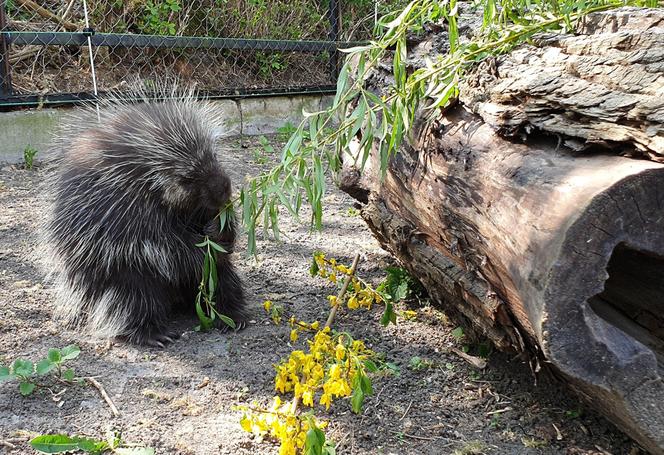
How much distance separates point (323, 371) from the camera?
2.13 m

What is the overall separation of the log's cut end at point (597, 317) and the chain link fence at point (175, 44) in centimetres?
481

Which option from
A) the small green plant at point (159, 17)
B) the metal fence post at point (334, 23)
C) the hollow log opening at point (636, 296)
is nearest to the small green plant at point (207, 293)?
the hollow log opening at point (636, 296)

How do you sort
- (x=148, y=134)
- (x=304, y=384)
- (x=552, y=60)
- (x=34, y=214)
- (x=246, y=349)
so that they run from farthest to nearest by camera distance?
(x=34, y=214) → (x=148, y=134) → (x=246, y=349) → (x=304, y=384) → (x=552, y=60)

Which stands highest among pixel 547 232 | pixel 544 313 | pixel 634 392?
pixel 547 232

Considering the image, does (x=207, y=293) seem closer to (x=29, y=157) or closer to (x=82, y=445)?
(x=82, y=445)

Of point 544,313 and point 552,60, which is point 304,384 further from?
point 552,60

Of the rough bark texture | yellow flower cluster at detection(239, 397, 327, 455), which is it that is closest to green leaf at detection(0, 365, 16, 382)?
yellow flower cluster at detection(239, 397, 327, 455)

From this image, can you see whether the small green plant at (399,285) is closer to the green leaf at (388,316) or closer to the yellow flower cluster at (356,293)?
the yellow flower cluster at (356,293)

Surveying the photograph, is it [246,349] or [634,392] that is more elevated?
[634,392]

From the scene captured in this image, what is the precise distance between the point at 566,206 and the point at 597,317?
254mm

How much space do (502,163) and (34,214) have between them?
339cm

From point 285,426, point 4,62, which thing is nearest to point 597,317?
point 285,426

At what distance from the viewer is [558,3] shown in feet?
7.19

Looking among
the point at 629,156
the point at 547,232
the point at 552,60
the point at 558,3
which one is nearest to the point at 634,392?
the point at 547,232
